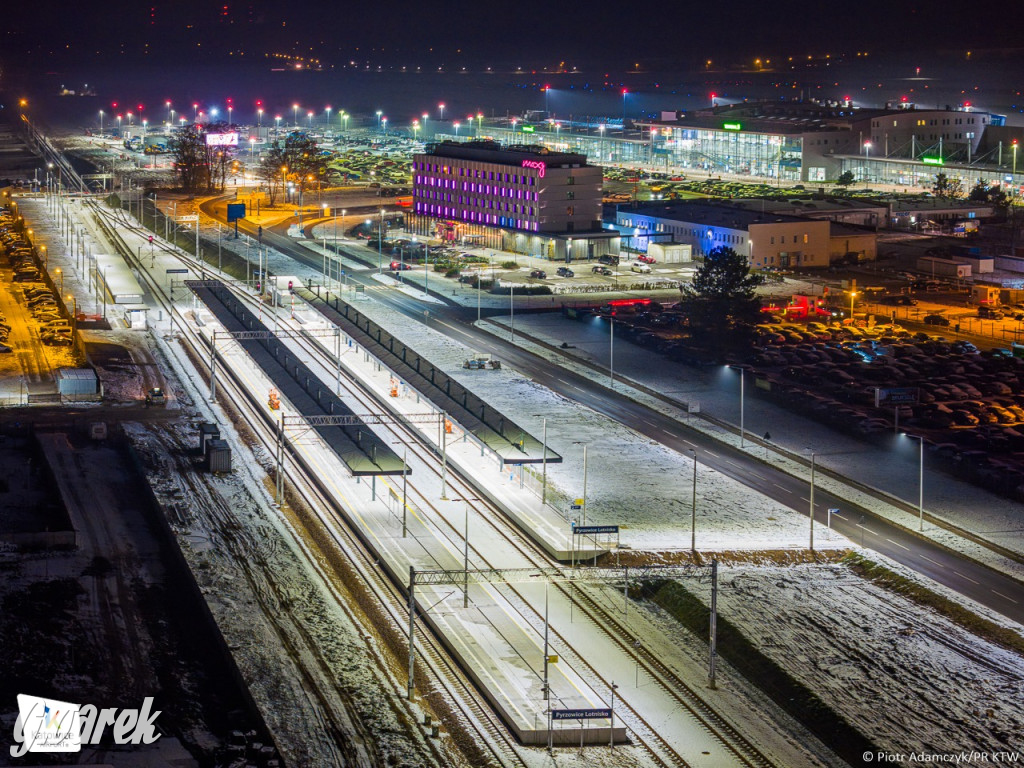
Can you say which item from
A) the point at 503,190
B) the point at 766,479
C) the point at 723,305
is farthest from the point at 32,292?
the point at 766,479

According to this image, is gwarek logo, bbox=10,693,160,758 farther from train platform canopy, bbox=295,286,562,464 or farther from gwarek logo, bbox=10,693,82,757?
train platform canopy, bbox=295,286,562,464

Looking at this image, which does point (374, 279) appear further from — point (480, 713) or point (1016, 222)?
point (480, 713)

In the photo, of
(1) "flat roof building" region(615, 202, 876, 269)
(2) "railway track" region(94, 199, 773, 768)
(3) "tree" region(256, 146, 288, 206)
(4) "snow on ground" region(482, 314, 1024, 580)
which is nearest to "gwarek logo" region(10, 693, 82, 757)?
(2) "railway track" region(94, 199, 773, 768)

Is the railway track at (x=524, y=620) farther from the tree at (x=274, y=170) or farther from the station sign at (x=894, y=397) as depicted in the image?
the tree at (x=274, y=170)

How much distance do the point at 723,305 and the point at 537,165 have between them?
23589 mm

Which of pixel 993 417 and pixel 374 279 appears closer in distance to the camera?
pixel 993 417

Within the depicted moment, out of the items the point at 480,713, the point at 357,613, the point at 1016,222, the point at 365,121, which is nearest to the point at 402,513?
the point at 357,613

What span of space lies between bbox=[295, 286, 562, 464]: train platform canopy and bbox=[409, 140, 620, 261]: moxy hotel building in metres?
18.4

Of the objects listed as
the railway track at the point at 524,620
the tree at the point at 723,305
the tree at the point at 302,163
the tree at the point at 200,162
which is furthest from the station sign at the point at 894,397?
the tree at the point at 200,162

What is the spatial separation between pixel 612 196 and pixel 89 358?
167 ft

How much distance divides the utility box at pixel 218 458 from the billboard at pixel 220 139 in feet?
218

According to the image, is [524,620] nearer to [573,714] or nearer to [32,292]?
[573,714]

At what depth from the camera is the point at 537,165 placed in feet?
231

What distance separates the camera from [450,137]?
13488 cm
